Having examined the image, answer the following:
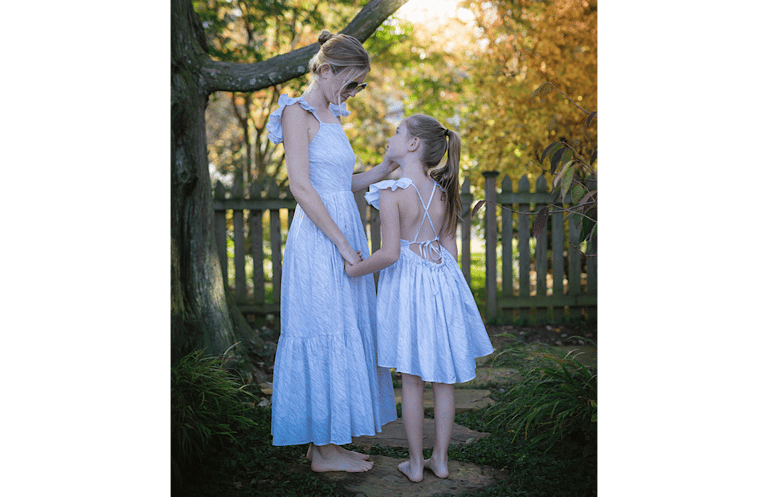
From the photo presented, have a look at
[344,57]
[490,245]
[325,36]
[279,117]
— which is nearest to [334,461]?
[279,117]

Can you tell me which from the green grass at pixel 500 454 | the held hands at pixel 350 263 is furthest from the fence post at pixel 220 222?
the held hands at pixel 350 263

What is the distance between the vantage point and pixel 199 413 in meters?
2.69

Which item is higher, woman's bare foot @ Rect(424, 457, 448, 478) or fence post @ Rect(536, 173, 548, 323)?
fence post @ Rect(536, 173, 548, 323)

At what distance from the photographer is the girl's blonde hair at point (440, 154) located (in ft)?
8.17

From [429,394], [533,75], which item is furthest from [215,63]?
[533,75]

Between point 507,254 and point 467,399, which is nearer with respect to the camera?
point 467,399

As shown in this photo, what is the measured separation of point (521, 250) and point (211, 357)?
3339mm

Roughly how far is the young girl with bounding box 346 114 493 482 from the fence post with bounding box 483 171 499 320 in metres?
2.88

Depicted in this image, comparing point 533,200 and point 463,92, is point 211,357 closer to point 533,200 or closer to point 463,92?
point 533,200

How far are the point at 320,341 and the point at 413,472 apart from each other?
72cm

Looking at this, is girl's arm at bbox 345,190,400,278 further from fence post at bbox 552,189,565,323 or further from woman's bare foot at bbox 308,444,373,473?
fence post at bbox 552,189,565,323

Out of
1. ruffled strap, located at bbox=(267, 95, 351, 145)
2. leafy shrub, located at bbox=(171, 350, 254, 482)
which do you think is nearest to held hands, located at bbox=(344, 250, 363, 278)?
ruffled strap, located at bbox=(267, 95, 351, 145)

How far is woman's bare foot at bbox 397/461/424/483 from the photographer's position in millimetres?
2430

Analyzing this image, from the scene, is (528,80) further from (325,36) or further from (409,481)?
(409,481)
